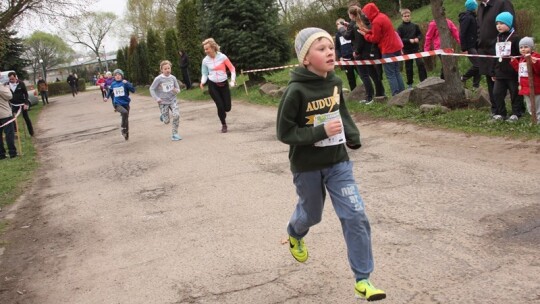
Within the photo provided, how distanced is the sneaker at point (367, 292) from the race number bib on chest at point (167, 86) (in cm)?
922

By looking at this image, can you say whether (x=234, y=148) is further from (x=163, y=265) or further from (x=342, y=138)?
(x=342, y=138)

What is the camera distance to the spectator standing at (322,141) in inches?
145

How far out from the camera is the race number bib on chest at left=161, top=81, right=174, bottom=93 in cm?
1212

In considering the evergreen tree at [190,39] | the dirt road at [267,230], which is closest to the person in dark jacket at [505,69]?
the dirt road at [267,230]

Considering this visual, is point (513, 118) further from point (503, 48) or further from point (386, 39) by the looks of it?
point (386, 39)

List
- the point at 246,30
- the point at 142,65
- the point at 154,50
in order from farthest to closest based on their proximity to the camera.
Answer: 1. the point at 142,65
2. the point at 154,50
3. the point at 246,30

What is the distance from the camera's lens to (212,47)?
12.1 m

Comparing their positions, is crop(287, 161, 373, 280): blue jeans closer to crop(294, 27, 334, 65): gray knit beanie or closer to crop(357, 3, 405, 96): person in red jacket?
crop(294, 27, 334, 65): gray knit beanie

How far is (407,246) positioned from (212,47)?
848 cm

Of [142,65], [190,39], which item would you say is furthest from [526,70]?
[142,65]

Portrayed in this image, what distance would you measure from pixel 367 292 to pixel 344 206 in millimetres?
580

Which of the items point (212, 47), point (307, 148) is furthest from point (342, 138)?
point (212, 47)

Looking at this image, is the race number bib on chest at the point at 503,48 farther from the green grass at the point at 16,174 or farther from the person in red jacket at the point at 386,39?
the green grass at the point at 16,174

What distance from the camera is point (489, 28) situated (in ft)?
29.7
